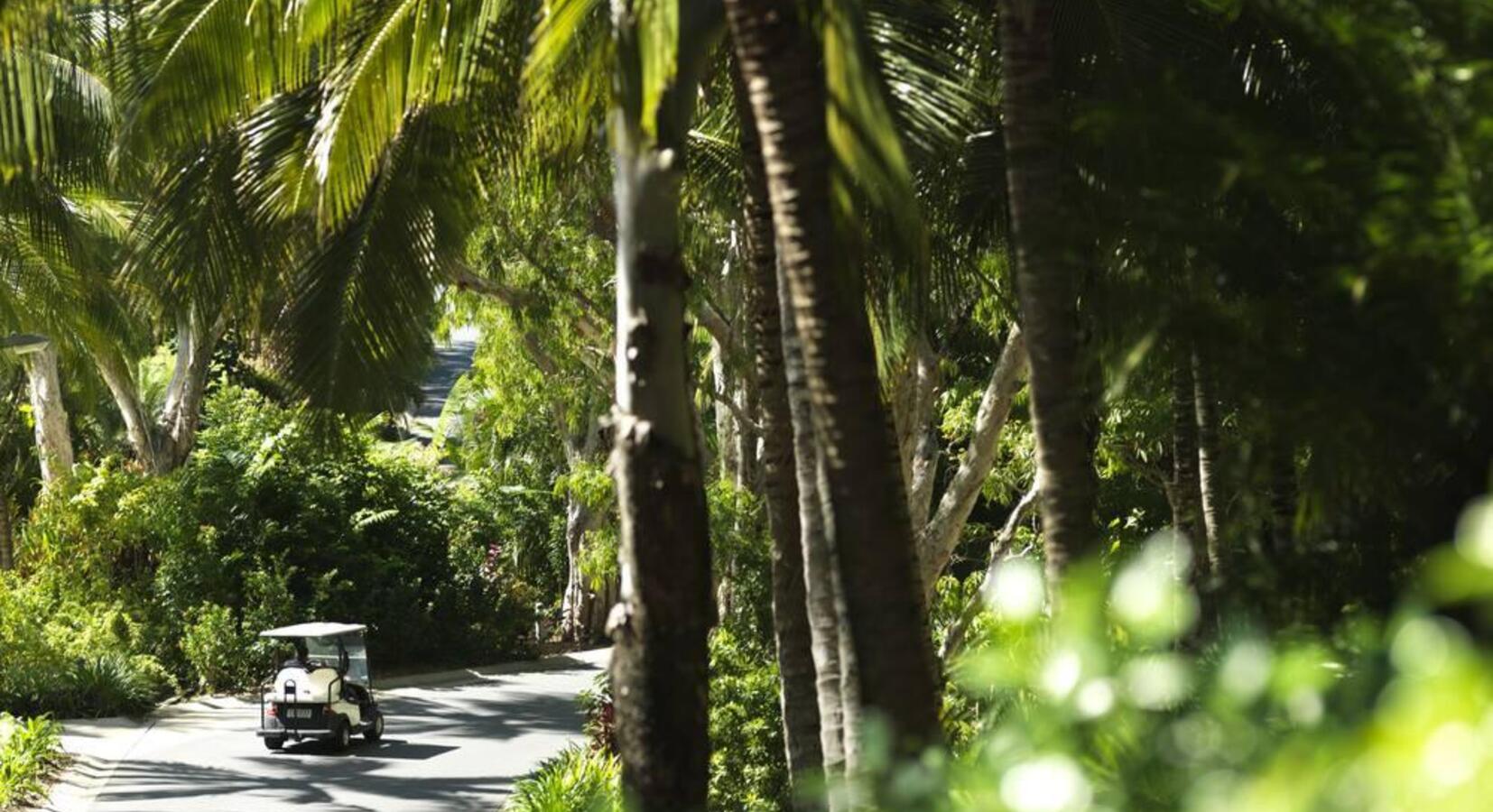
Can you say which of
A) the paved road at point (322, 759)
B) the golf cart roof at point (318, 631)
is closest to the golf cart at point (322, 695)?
the golf cart roof at point (318, 631)

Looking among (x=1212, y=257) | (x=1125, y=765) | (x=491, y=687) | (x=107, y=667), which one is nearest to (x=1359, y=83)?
(x=1212, y=257)

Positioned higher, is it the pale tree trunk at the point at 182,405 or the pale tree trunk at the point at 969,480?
the pale tree trunk at the point at 182,405

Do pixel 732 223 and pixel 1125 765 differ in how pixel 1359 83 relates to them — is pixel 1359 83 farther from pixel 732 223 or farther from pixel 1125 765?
pixel 732 223

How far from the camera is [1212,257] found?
13.0 feet

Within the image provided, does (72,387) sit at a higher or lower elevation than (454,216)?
higher

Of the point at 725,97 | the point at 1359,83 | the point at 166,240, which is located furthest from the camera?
the point at 725,97

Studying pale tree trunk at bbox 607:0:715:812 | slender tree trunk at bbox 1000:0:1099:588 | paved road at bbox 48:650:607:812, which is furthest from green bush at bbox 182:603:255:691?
slender tree trunk at bbox 1000:0:1099:588

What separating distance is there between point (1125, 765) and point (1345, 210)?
1.55 meters

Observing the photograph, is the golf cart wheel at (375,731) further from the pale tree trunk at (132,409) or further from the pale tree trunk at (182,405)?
the pale tree trunk at (182,405)

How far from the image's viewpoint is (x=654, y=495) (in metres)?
6.46

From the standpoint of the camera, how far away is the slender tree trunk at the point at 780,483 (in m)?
9.27

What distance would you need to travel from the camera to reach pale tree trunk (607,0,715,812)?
628cm

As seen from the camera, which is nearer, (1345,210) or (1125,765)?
(1125,765)

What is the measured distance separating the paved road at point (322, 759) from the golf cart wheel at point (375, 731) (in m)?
0.11
